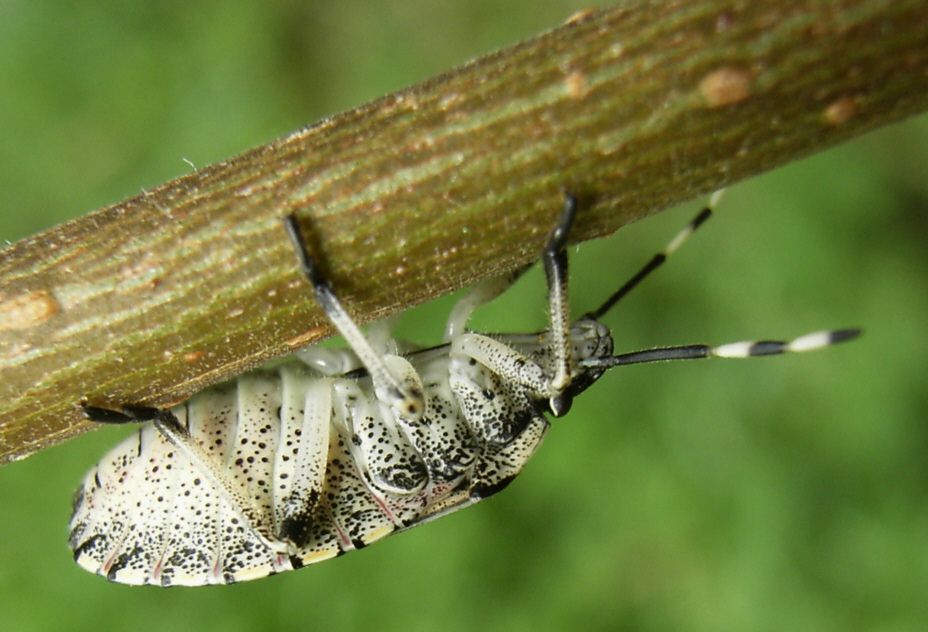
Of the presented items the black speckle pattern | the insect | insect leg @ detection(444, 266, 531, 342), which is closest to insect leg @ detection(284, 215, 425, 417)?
the insect

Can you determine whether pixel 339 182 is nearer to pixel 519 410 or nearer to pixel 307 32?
pixel 519 410

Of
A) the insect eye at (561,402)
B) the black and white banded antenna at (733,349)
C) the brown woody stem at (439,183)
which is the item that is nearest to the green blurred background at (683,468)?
the insect eye at (561,402)

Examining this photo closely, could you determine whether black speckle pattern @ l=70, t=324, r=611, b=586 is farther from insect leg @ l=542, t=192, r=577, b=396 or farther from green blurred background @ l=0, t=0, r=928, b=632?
green blurred background @ l=0, t=0, r=928, b=632

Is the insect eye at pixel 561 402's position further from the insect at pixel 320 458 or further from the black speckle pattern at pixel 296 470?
the black speckle pattern at pixel 296 470

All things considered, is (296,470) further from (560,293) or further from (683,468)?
(683,468)

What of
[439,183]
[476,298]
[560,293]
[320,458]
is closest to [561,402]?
[476,298]

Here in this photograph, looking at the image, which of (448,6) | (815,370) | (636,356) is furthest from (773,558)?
(448,6)
